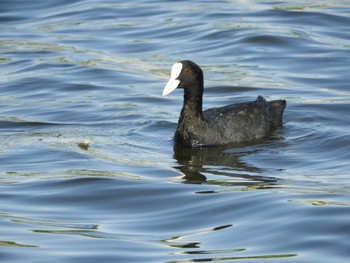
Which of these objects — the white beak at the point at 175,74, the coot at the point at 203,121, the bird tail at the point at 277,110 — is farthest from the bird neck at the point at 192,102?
the bird tail at the point at 277,110

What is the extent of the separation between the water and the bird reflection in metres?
0.02

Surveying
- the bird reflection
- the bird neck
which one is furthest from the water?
the bird neck

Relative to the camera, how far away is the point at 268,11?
69.1ft

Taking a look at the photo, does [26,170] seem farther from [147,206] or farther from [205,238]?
[205,238]

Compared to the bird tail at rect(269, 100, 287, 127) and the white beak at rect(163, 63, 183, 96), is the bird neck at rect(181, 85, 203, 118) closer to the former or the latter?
the white beak at rect(163, 63, 183, 96)

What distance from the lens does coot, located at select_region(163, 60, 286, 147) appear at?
12641mm

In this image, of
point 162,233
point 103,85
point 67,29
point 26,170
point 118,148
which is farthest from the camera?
point 67,29

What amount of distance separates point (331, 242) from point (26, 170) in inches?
167

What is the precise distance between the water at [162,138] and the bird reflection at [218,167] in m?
0.02

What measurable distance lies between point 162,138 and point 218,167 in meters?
1.57

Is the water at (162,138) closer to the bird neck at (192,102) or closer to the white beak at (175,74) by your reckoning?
the bird neck at (192,102)

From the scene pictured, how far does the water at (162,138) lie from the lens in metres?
8.36

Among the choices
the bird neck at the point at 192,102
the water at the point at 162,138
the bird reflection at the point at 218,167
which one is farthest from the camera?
the bird neck at the point at 192,102

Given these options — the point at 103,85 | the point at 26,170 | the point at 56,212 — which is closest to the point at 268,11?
the point at 103,85
